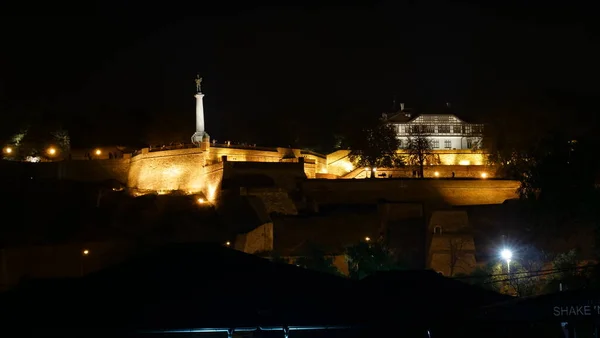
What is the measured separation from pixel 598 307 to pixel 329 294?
13.7ft

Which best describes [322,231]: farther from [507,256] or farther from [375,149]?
[375,149]

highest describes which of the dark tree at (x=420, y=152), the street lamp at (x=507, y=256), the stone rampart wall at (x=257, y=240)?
the dark tree at (x=420, y=152)

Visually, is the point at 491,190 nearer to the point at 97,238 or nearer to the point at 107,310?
the point at 97,238

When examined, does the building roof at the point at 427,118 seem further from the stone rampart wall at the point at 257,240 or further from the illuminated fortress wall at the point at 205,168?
the stone rampart wall at the point at 257,240

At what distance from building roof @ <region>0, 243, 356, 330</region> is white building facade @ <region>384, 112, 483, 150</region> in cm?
5649

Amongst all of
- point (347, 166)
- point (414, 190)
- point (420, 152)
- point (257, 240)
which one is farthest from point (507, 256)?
point (420, 152)

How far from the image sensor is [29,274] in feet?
110

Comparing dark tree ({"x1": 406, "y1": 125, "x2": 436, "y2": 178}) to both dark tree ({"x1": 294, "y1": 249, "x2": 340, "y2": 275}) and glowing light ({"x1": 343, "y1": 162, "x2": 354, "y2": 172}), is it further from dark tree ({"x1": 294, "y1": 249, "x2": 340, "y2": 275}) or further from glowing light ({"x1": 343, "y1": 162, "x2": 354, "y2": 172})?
dark tree ({"x1": 294, "y1": 249, "x2": 340, "y2": 275})

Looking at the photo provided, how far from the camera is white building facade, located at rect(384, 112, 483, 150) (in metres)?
68.4

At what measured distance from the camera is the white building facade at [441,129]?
225 feet

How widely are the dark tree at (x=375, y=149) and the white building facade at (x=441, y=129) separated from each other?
321 inches

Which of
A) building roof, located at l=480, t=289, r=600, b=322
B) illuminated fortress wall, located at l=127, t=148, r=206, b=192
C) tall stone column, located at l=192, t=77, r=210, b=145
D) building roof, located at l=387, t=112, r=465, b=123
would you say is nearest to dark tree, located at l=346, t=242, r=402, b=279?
illuminated fortress wall, located at l=127, t=148, r=206, b=192

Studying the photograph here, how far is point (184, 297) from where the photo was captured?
11.3m

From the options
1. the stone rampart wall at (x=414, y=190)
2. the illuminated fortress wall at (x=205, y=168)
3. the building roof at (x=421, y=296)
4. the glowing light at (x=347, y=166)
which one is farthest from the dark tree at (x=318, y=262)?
the glowing light at (x=347, y=166)
